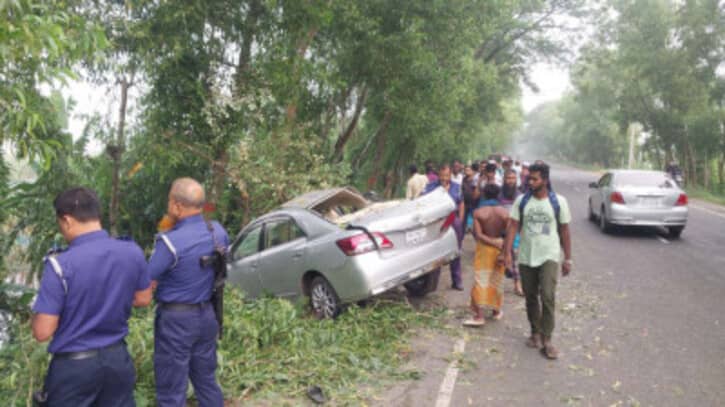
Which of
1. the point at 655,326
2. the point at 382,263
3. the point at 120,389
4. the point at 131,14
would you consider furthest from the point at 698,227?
the point at 120,389

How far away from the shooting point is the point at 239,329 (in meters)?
5.69

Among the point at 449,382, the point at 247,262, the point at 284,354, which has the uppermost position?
the point at 247,262

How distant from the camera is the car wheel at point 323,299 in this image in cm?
686

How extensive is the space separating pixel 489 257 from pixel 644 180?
833cm

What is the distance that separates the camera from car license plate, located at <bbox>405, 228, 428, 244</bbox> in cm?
707

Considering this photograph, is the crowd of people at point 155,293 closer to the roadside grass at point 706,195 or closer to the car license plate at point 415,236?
the car license plate at point 415,236

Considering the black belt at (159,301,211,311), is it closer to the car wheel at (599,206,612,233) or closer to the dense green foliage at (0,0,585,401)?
the dense green foliage at (0,0,585,401)

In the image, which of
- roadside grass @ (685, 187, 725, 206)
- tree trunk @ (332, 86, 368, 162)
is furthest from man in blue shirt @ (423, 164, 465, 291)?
roadside grass @ (685, 187, 725, 206)

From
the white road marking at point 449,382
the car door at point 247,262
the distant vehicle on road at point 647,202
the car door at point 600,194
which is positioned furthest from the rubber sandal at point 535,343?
the car door at point 600,194

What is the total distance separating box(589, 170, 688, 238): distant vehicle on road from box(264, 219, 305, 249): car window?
28.8ft

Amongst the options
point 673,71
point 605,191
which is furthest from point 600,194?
point 673,71

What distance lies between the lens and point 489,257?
6848 millimetres

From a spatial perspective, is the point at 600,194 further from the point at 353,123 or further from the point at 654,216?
the point at 353,123

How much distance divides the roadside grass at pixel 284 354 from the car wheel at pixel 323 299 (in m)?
0.15
